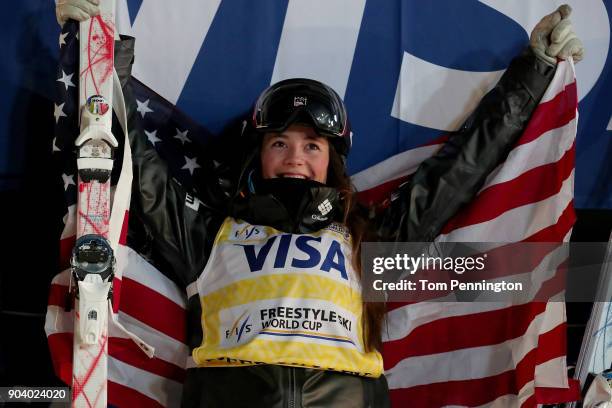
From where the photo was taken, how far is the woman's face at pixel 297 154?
256 centimetres

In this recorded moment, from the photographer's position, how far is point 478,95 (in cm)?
295

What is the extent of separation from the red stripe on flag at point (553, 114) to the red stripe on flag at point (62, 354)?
56.5 inches

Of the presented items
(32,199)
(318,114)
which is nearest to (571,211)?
(318,114)

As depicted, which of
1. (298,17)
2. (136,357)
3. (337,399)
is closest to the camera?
(337,399)

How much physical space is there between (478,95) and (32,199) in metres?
1.47

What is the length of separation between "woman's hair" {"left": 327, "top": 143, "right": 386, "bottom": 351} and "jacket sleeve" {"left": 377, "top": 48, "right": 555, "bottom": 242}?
0.08 m

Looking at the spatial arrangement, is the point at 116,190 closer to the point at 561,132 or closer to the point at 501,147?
the point at 501,147

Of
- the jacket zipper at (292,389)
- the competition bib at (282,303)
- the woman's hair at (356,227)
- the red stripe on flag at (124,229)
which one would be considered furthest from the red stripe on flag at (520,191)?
the red stripe on flag at (124,229)

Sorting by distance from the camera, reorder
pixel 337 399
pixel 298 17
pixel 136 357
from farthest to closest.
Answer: pixel 298 17, pixel 136 357, pixel 337 399

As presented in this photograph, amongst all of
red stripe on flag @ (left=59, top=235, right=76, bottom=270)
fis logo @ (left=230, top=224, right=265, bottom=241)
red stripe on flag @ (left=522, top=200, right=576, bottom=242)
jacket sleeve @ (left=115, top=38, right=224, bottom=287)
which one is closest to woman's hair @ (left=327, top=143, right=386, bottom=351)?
fis logo @ (left=230, top=224, right=265, bottom=241)

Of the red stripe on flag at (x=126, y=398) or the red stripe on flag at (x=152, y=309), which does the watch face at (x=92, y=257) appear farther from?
the red stripe on flag at (x=126, y=398)

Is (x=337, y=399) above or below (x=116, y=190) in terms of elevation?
below

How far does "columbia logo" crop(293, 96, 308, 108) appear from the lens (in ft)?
8.38

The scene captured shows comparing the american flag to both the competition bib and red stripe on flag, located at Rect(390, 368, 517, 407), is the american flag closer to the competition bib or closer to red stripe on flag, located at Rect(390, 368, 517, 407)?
red stripe on flag, located at Rect(390, 368, 517, 407)
